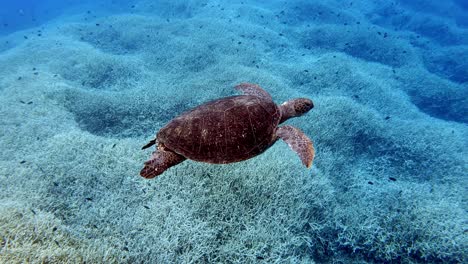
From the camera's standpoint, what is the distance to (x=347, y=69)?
1238 centimetres

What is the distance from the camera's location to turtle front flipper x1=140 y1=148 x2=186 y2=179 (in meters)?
3.66

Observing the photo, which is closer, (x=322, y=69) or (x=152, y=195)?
(x=152, y=195)

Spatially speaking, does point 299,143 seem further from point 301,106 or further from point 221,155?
point 221,155

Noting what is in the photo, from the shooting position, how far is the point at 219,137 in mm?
3850

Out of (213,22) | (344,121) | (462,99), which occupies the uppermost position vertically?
(213,22)

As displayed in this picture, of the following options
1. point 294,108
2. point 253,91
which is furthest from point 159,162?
point 294,108

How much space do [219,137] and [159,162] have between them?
107cm

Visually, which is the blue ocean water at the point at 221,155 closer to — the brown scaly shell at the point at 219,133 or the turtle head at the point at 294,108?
the brown scaly shell at the point at 219,133

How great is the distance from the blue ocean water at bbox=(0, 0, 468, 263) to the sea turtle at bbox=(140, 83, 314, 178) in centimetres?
4

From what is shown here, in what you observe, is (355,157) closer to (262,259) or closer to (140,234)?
(262,259)

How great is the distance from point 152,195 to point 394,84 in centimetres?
1424

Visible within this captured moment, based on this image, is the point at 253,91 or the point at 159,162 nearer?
the point at 159,162

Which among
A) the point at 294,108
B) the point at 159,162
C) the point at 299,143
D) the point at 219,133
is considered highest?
the point at 219,133

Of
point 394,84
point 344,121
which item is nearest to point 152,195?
point 344,121
